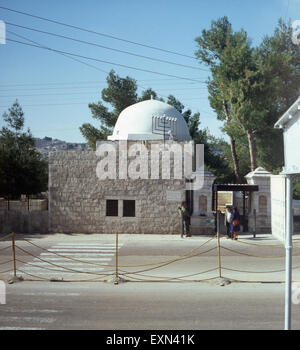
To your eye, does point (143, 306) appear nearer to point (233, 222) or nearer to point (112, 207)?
point (233, 222)

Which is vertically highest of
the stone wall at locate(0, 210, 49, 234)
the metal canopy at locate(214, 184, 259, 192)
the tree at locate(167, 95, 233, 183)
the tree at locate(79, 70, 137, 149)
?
the tree at locate(79, 70, 137, 149)

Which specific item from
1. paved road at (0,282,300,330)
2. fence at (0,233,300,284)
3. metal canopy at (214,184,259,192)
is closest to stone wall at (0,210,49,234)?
fence at (0,233,300,284)

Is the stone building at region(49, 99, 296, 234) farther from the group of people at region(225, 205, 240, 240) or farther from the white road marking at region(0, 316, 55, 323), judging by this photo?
the white road marking at region(0, 316, 55, 323)

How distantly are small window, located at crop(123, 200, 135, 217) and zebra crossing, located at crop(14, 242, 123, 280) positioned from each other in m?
2.94

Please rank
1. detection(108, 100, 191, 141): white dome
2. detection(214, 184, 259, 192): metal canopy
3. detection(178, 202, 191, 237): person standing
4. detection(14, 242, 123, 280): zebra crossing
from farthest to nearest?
detection(108, 100, 191, 141): white dome < detection(214, 184, 259, 192): metal canopy < detection(178, 202, 191, 237): person standing < detection(14, 242, 123, 280): zebra crossing

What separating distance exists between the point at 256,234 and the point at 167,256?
6876mm

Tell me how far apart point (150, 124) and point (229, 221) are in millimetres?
9761

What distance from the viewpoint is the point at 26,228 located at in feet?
61.6

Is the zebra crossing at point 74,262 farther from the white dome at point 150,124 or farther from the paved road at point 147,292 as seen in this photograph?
the white dome at point 150,124

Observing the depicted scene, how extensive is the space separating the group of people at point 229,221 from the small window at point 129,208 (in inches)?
102

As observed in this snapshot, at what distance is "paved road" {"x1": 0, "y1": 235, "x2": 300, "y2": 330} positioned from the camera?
7.21 m

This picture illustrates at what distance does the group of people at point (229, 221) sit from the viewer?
17.0m

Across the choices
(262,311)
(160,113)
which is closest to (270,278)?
(262,311)
